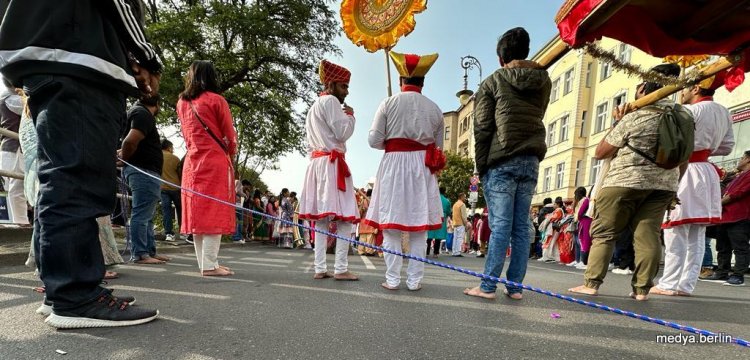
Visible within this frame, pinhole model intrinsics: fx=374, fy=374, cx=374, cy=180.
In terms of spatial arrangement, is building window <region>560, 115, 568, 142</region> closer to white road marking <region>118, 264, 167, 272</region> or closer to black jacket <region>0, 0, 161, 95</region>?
white road marking <region>118, 264, 167, 272</region>

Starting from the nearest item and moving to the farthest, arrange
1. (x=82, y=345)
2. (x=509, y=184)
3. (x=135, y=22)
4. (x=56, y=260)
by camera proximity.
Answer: (x=82, y=345)
(x=56, y=260)
(x=135, y=22)
(x=509, y=184)

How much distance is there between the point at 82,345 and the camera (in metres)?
1.56

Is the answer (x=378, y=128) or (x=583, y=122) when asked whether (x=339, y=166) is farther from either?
(x=583, y=122)

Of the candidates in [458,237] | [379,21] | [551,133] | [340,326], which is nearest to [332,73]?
[379,21]

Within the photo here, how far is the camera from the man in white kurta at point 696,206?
12.5ft

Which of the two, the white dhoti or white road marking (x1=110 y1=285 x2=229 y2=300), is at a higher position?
the white dhoti

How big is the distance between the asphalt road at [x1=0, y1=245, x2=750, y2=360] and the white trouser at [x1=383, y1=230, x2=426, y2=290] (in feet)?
0.39

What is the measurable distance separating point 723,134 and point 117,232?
863 cm

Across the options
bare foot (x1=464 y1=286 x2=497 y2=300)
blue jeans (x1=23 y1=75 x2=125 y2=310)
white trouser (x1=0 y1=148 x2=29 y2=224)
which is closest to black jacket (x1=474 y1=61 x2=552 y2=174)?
bare foot (x1=464 y1=286 x2=497 y2=300)

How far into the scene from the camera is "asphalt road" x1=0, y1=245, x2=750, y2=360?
5.32ft

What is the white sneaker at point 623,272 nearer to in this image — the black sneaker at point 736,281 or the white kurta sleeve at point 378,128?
the black sneaker at point 736,281

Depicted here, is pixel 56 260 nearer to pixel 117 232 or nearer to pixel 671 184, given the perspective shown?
pixel 671 184

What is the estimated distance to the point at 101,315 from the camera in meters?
1.78

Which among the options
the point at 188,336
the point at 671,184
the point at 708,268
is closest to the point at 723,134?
the point at 671,184
